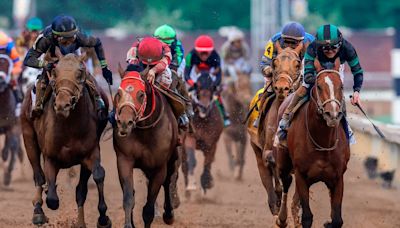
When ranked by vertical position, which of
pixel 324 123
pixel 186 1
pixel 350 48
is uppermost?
pixel 186 1

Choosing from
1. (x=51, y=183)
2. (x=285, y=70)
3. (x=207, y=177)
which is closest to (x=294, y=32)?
(x=285, y=70)

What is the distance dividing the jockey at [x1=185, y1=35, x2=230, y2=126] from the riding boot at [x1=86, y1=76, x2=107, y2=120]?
4536 millimetres

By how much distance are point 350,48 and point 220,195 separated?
19.6ft

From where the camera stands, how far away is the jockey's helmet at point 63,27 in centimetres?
1192

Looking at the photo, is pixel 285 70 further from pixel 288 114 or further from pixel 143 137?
pixel 143 137

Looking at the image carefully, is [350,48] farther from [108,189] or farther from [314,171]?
[108,189]

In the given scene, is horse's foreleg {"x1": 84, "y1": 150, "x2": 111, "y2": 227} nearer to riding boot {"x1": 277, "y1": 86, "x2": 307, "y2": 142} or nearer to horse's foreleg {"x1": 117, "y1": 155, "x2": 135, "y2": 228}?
horse's foreleg {"x1": 117, "y1": 155, "x2": 135, "y2": 228}

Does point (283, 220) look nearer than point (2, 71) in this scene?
Yes

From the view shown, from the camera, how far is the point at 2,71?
17344 millimetres

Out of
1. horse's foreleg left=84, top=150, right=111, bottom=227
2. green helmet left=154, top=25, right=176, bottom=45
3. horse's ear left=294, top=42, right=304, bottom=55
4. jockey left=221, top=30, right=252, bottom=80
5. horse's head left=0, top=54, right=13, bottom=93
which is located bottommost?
horse's foreleg left=84, top=150, right=111, bottom=227

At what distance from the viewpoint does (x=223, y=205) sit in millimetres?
15711

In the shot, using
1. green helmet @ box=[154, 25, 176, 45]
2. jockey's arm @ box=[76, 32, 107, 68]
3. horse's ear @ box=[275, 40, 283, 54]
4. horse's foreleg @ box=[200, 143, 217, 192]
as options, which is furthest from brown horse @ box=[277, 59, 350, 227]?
horse's foreleg @ box=[200, 143, 217, 192]

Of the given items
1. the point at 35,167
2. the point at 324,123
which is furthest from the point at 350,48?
the point at 35,167

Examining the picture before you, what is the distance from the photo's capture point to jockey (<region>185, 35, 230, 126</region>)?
55.5 feet
